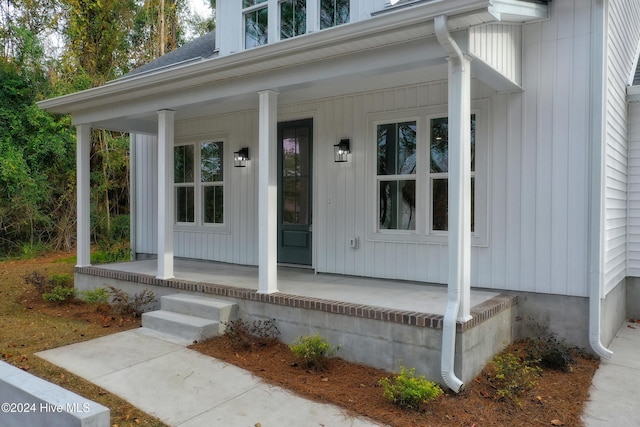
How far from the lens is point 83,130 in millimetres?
7027

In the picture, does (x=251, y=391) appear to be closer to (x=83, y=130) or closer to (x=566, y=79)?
(x=566, y=79)

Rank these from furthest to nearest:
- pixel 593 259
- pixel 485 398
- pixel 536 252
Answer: pixel 536 252
pixel 593 259
pixel 485 398

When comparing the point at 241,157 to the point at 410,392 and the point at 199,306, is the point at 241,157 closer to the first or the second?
the point at 199,306

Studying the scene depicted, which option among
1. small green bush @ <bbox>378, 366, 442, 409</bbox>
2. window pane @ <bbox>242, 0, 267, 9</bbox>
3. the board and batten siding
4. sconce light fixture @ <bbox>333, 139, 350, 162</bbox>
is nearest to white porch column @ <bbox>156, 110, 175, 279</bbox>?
the board and batten siding

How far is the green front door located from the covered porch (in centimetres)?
65

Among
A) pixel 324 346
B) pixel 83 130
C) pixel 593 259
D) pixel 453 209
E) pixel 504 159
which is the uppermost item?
pixel 83 130

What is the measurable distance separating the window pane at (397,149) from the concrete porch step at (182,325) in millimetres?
2715

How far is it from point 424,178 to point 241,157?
3011 millimetres

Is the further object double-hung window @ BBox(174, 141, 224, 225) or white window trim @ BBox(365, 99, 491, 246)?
double-hung window @ BBox(174, 141, 224, 225)

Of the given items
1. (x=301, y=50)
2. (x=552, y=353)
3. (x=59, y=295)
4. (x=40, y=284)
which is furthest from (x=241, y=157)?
(x=552, y=353)

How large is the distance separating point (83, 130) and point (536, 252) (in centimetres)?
652

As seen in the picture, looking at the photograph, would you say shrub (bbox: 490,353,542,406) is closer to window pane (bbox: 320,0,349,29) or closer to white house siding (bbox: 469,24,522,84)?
white house siding (bbox: 469,24,522,84)

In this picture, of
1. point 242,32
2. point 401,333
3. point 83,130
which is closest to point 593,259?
point 401,333

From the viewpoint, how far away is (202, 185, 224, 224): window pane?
24.7 ft
